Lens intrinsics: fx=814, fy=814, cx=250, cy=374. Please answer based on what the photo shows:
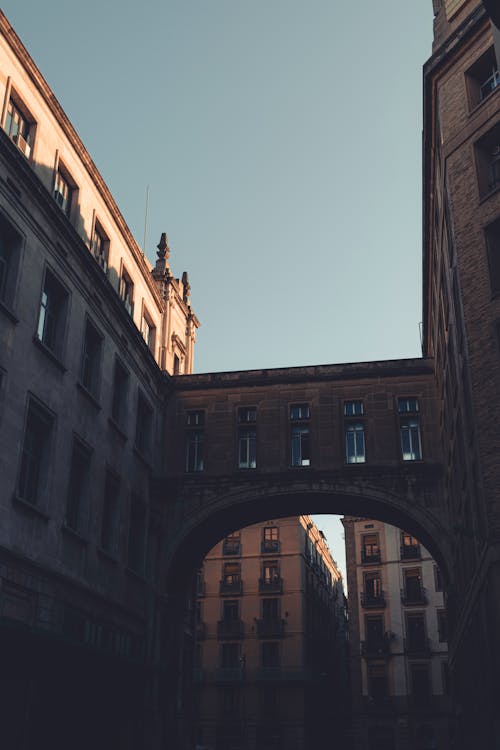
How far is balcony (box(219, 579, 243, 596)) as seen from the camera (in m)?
63.5

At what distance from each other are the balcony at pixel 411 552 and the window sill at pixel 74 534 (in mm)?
48883

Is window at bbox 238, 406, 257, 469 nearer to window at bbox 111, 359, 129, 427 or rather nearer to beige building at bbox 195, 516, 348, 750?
window at bbox 111, 359, 129, 427

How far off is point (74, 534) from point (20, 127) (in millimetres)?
11428

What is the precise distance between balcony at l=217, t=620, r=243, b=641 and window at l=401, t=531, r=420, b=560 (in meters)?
15.7

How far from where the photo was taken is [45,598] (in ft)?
69.0

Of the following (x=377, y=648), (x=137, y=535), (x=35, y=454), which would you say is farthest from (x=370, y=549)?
(x=35, y=454)

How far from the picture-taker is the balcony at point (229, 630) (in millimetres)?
61656

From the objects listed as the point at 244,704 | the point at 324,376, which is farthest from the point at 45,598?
the point at 244,704

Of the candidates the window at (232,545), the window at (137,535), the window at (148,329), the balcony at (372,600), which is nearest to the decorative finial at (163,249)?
the window at (148,329)

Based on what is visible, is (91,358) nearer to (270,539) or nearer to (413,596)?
(270,539)

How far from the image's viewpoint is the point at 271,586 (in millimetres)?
63375

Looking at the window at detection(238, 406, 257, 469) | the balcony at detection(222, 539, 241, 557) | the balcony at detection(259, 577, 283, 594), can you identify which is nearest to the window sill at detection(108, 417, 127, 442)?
the window at detection(238, 406, 257, 469)

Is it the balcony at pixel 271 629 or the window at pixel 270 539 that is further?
the window at pixel 270 539

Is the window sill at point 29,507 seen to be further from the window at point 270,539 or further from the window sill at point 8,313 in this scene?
the window at point 270,539
